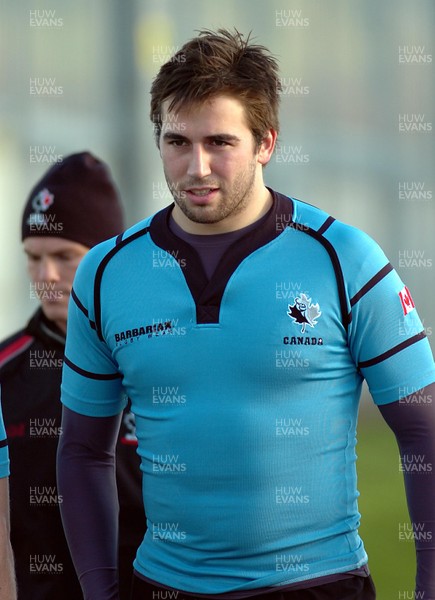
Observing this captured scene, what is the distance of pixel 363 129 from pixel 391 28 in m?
0.54

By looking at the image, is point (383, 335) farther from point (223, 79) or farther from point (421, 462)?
point (223, 79)

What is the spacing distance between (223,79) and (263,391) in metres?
0.63

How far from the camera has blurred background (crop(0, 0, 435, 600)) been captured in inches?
198

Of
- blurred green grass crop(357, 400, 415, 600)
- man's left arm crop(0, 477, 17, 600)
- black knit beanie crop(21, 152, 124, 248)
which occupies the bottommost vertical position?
blurred green grass crop(357, 400, 415, 600)

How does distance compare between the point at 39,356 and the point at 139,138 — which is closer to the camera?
the point at 39,356

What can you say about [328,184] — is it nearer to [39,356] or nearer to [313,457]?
[39,356]

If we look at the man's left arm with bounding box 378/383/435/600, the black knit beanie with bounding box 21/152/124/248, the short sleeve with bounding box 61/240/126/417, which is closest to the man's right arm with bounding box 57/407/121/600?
the short sleeve with bounding box 61/240/126/417

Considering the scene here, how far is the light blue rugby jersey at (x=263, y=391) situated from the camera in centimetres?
206

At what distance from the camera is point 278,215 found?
221cm

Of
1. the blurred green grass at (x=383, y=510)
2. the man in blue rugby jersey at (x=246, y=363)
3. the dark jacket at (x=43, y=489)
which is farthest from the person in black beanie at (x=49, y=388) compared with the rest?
the blurred green grass at (x=383, y=510)

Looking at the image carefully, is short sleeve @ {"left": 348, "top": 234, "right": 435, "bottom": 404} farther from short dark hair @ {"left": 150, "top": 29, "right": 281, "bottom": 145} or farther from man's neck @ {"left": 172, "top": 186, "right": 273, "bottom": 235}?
short dark hair @ {"left": 150, "top": 29, "right": 281, "bottom": 145}

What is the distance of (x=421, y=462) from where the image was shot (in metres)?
2.09

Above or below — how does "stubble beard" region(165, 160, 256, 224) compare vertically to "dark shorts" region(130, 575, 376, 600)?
above

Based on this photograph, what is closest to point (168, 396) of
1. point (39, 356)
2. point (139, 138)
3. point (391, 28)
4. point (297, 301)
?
point (297, 301)
